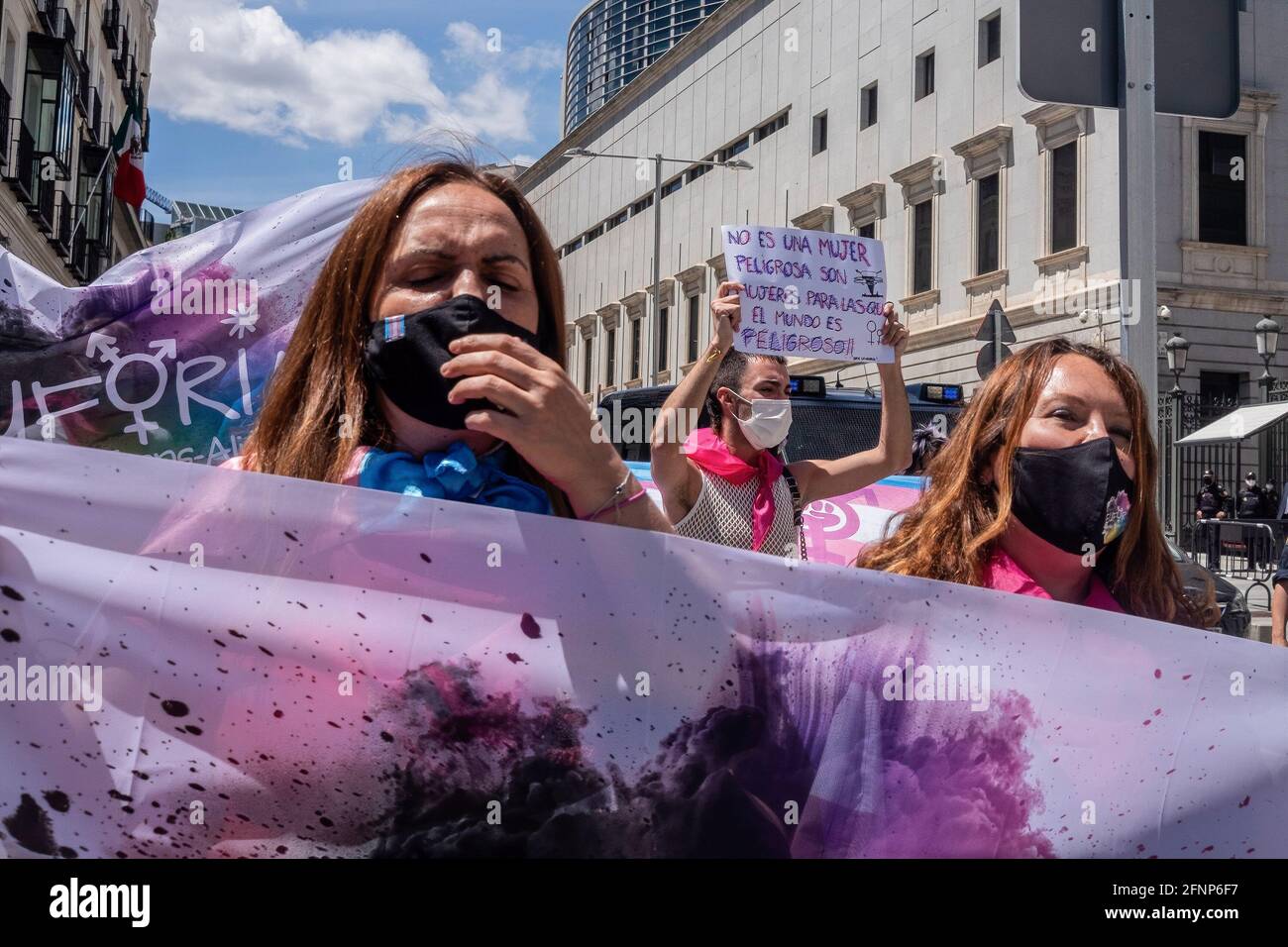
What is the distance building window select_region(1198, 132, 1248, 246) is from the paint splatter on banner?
98.1 ft

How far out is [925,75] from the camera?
3388 cm

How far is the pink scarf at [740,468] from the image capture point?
3.84m

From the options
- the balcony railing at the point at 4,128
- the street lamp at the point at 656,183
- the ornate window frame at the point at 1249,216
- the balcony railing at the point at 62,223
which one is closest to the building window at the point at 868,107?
the street lamp at the point at 656,183

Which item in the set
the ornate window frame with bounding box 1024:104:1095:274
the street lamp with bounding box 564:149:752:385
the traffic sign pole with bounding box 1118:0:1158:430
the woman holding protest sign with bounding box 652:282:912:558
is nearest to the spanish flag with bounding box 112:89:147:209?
the street lamp with bounding box 564:149:752:385

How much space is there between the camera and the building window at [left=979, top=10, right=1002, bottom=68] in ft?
100

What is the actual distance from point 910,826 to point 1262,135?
31121 mm

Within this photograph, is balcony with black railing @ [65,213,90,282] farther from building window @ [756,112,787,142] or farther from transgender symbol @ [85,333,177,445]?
transgender symbol @ [85,333,177,445]

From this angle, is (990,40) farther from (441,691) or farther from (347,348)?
(441,691)

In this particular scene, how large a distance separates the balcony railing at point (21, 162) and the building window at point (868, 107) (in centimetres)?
2162

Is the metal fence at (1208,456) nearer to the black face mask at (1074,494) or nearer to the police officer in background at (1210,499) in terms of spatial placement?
the police officer in background at (1210,499)

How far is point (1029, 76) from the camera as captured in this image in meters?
3.53

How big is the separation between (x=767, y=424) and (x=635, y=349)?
4841 centimetres
